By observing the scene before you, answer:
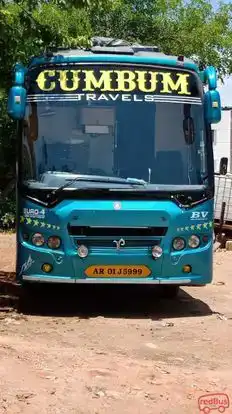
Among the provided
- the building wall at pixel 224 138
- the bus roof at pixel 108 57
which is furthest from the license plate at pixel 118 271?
the building wall at pixel 224 138

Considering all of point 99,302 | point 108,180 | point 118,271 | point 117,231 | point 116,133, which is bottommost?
point 99,302

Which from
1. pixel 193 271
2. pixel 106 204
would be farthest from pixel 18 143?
pixel 193 271

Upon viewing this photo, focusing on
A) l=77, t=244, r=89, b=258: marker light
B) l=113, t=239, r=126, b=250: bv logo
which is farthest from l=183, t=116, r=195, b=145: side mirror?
l=77, t=244, r=89, b=258: marker light

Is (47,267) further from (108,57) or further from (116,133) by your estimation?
(108,57)

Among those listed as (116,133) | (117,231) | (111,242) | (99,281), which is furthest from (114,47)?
(99,281)

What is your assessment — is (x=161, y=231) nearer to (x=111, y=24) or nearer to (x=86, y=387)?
(x=86, y=387)

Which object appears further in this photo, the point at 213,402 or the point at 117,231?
the point at 117,231

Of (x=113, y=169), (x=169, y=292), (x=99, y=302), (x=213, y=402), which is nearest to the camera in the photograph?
(x=213, y=402)

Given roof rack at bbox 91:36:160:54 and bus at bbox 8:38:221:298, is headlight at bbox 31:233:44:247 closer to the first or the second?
bus at bbox 8:38:221:298

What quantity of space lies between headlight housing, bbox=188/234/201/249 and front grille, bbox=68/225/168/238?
0.36 meters

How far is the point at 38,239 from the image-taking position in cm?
735

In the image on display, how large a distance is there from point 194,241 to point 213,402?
2930 millimetres

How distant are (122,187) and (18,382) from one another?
3035mm

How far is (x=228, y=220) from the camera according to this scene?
60.4ft
